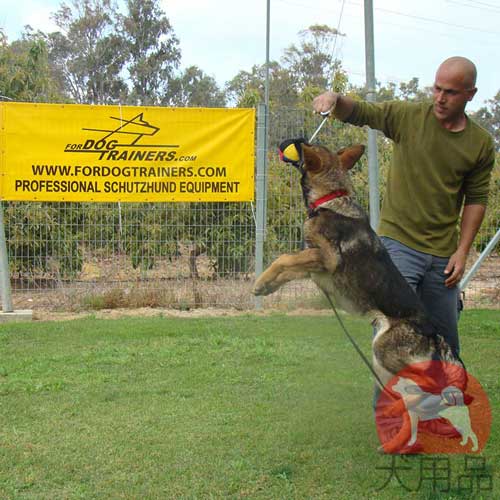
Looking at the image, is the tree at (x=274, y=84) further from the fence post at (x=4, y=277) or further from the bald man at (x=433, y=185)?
the bald man at (x=433, y=185)

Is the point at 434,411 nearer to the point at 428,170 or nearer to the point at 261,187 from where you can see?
the point at 428,170

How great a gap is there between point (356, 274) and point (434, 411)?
934 mm

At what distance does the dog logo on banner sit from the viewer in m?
3.82

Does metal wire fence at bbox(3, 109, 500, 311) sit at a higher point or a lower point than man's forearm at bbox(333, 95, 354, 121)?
lower

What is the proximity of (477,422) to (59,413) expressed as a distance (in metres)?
2.93

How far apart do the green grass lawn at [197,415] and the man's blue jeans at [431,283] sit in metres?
0.85

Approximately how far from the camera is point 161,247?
9414mm

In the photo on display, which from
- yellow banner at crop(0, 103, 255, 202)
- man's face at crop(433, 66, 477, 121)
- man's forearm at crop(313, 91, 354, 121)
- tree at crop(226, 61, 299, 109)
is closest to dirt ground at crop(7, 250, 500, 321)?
yellow banner at crop(0, 103, 255, 202)

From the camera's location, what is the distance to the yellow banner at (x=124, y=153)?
8828 mm

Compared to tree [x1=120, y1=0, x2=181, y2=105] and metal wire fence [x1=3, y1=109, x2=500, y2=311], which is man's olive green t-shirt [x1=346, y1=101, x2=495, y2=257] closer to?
metal wire fence [x1=3, y1=109, x2=500, y2=311]

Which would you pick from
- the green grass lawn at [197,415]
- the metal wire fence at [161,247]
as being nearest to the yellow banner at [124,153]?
the metal wire fence at [161,247]

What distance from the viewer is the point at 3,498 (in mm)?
3482

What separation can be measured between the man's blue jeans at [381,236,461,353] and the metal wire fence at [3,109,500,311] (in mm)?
4750

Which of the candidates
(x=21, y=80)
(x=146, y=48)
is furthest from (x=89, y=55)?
(x=21, y=80)
